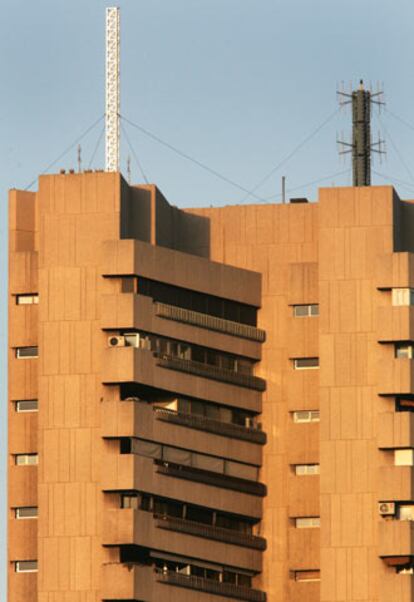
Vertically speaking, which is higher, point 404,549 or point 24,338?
point 24,338

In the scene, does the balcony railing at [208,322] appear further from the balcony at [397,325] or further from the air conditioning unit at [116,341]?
the balcony at [397,325]

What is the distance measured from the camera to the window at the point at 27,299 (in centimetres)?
17438

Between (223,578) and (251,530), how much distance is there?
4.19 metres

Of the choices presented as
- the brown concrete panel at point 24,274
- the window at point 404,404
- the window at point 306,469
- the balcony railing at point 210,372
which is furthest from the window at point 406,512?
the brown concrete panel at point 24,274

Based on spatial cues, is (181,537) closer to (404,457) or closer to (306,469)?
(306,469)

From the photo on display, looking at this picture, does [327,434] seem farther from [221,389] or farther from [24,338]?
[24,338]

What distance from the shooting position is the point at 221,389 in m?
176

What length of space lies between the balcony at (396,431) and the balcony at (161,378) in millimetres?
10926

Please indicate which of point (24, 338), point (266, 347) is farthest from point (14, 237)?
point (266, 347)

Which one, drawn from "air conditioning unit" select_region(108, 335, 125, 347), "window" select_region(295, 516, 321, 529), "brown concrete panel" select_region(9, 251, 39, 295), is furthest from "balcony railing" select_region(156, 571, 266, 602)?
"brown concrete panel" select_region(9, 251, 39, 295)

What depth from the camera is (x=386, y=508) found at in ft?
556

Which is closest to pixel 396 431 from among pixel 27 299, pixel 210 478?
pixel 210 478

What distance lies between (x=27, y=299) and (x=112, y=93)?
20.7 m

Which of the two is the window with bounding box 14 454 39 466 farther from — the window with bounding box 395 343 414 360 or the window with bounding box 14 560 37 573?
the window with bounding box 395 343 414 360
